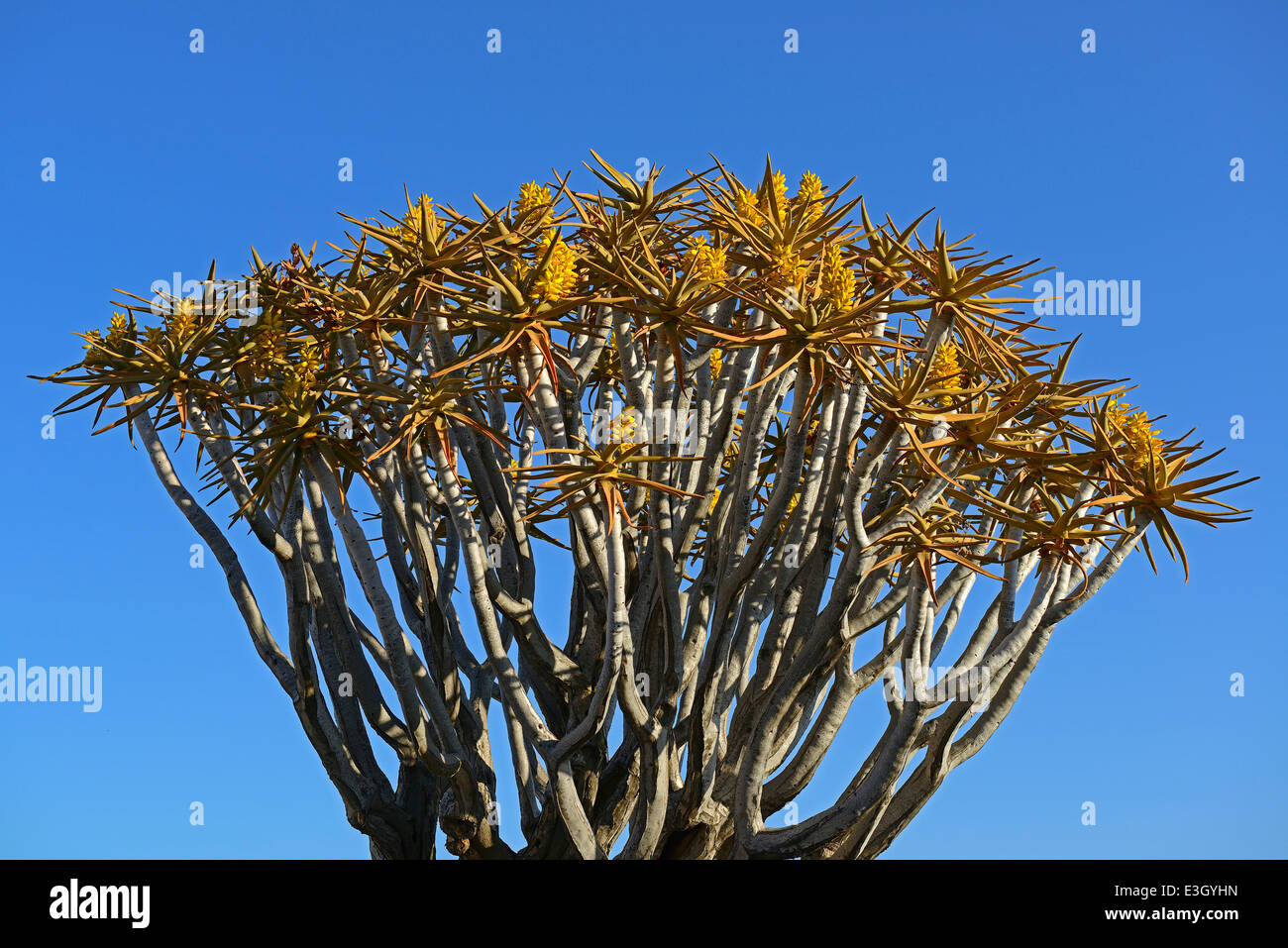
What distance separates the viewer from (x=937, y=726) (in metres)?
8.77

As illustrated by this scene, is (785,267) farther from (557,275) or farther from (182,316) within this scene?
(182,316)

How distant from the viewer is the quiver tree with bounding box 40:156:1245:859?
26.4 feet

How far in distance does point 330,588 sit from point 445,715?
1.45m

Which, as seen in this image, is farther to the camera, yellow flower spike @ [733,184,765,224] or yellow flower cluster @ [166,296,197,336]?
yellow flower cluster @ [166,296,197,336]

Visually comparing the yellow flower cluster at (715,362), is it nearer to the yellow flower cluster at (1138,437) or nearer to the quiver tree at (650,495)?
the quiver tree at (650,495)

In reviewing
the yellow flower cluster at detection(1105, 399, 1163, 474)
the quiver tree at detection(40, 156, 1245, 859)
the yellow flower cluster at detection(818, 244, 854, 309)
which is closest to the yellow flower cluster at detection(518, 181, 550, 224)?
the quiver tree at detection(40, 156, 1245, 859)

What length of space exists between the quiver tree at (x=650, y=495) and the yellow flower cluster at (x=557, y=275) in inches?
1.0

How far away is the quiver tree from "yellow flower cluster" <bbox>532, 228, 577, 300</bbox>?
25mm

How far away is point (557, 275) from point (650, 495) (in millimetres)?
1725

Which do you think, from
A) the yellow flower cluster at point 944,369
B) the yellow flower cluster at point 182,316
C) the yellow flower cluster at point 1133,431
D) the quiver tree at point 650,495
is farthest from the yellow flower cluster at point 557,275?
the yellow flower cluster at point 1133,431

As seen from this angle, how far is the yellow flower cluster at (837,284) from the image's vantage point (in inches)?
308

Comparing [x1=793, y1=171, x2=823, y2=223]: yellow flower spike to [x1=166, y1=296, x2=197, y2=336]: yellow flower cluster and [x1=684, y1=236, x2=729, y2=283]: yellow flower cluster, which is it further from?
[x1=166, y1=296, x2=197, y2=336]: yellow flower cluster
